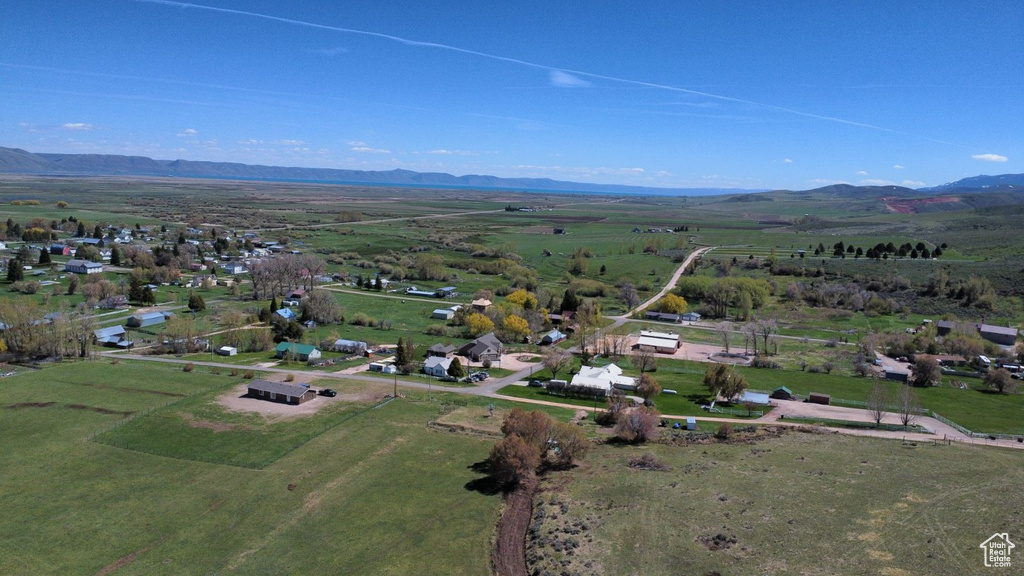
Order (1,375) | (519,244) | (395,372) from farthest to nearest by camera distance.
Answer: (519,244)
(395,372)
(1,375)

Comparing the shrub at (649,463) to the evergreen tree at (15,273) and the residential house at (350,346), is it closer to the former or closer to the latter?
the residential house at (350,346)

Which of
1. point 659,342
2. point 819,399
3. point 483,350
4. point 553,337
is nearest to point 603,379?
point 483,350

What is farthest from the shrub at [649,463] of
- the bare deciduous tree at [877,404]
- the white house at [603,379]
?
the bare deciduous tree at [877,404]

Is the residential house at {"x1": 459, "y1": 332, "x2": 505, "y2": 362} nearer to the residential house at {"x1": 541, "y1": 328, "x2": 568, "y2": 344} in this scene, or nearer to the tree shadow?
the residential house at {"x1": 541, "y1": 328, "x2": 568, "y2": 344}

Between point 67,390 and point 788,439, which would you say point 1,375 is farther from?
point 788,439

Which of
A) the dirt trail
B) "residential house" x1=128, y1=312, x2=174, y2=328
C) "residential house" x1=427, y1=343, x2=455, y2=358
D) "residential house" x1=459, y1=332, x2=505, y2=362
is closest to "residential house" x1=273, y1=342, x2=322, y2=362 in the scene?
"residential house" x1=427, y1=343, x2=455, y2=358

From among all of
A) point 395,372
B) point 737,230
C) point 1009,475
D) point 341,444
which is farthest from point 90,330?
point 737,230
